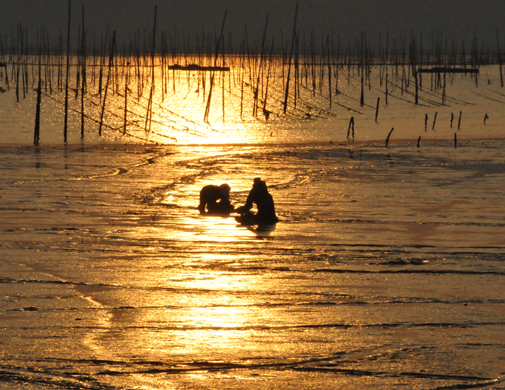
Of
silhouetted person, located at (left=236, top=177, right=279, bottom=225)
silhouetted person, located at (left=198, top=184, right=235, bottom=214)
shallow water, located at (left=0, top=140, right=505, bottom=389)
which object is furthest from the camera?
silhouetted person, located at (left=198, top=184, right=235, bottom=214)

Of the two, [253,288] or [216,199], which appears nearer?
[253,288]

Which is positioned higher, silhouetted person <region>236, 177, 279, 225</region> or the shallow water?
Answer: silhouetted person <region>236, 177, 279, 225</region>

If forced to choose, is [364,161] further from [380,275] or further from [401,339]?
[401,339]

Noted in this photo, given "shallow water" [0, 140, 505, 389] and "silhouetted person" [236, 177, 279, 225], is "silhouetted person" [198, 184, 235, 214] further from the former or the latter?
"silhouetted person" [236, 177, 279, 225]

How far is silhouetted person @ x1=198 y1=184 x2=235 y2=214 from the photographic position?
11.6 metres

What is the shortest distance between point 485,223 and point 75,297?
6.39m

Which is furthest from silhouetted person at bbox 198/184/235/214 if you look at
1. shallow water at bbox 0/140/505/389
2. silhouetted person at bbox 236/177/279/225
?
silhouetted person at bbox 236/177/279/225

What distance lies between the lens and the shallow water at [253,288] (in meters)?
5.28

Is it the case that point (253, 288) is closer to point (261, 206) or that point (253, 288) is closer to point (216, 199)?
point (261, 206)

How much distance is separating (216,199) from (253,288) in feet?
15.0

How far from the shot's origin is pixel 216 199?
1173cm

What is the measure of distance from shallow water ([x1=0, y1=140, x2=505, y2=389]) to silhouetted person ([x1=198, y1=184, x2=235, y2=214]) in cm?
31

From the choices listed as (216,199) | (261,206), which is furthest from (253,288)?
(216,199)

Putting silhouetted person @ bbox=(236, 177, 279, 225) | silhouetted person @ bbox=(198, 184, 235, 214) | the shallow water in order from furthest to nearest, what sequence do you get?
silhouetted person @ bbox=(198, 184, 235, 214) → silhouetted person @ bbox=(236, 177, 279, 225) → the shallow water
